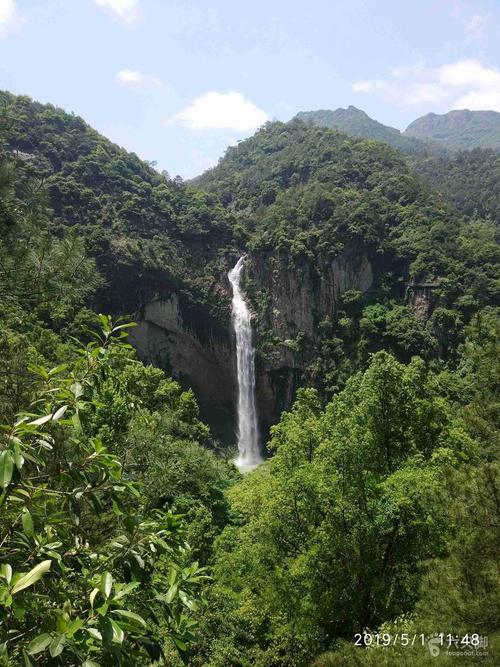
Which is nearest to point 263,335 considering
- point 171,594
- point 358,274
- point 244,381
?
point 244,381

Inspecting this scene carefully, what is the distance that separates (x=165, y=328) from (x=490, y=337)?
128 feet

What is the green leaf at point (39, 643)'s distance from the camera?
188cm

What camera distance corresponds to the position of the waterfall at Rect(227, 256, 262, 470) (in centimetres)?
4331

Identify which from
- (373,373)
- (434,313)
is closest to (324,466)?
(373,373)

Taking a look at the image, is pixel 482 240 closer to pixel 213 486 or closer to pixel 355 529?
pixel 213 486

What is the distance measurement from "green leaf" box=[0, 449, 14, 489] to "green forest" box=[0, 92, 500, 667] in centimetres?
1

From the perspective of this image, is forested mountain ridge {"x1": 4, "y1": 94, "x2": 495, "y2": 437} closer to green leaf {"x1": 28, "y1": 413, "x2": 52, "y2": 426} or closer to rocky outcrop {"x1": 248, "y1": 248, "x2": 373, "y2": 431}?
rocky outcrop {"x1": 248, "y1": 248, "x2": 373, "y2": 431}

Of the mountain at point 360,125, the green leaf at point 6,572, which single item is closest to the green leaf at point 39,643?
the green leaf at point 6,572

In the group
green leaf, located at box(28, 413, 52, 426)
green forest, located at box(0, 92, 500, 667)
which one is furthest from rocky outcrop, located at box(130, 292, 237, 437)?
green leaf, located at box(28, 413, 52, 426)

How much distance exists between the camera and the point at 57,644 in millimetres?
1885

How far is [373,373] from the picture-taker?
1196cm

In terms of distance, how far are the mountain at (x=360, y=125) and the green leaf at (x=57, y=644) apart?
152 m

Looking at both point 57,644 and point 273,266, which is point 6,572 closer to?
point 57,644

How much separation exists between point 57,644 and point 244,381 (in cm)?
4507
